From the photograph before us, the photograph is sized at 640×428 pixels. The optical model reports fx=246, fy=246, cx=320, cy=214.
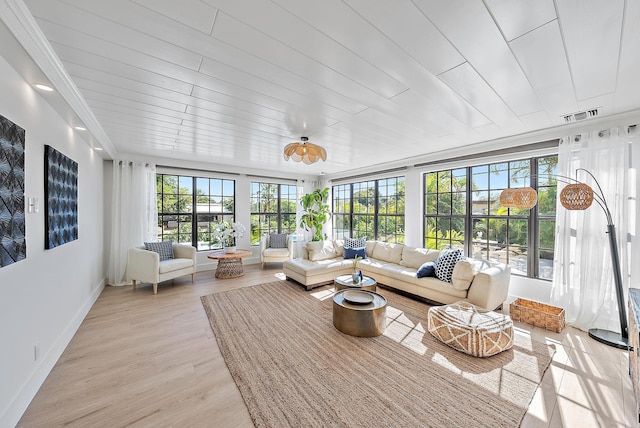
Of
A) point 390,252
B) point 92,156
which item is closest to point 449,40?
point 390,252

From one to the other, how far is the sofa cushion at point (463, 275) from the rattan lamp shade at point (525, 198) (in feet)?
3.06

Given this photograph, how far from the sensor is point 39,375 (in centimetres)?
187

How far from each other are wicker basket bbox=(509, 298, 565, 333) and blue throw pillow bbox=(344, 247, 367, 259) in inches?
94.7

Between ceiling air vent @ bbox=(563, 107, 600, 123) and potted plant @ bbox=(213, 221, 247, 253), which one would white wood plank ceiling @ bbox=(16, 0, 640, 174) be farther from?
potted plant @ bbox=(213, 221, 247, 253)

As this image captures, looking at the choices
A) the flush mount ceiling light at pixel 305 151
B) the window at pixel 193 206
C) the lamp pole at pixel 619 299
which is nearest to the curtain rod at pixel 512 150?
the lamp pole at pixel 619 299

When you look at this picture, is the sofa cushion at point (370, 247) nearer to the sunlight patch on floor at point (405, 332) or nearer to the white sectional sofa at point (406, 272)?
the white sectional sofa at point (406, 272)

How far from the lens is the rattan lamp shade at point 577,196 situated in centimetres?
255

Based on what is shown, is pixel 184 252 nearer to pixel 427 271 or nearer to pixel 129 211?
pixel 129 211

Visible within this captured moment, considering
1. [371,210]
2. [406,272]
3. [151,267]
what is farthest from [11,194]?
[371,210]

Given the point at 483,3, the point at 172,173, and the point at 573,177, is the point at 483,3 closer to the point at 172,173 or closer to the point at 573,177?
the point at 573,177

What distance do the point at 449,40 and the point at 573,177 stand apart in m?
2.76

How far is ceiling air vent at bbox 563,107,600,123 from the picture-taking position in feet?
8.23

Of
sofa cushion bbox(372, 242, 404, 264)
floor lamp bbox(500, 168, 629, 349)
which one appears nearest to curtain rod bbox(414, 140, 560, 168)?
floor lamp bbox(500, 168, 629, 349)

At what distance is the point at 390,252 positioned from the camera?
466 centimetres
